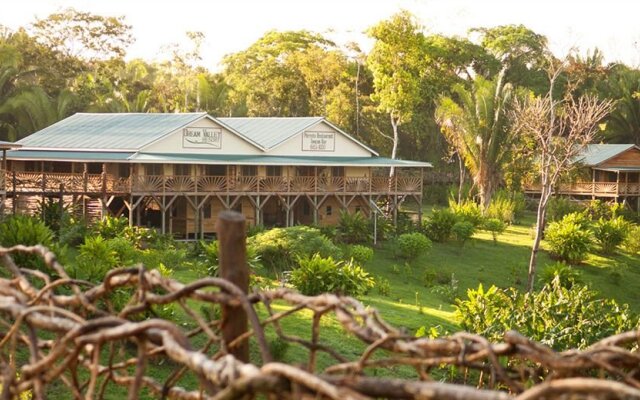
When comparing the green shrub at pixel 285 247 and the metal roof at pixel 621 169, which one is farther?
the metal roof at pixel 621 169

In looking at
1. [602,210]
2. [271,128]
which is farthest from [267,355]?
[602,210]

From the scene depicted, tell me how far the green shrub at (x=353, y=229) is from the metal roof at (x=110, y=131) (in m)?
6.41

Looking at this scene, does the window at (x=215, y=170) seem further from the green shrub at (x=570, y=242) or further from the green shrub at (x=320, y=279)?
the green shrub at (x=320, y=279)

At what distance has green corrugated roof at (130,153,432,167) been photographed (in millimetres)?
33656

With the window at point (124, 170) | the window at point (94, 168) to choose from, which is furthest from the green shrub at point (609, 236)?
the window at point (94, 168)

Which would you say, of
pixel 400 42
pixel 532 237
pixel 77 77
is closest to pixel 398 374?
pixel 532 237

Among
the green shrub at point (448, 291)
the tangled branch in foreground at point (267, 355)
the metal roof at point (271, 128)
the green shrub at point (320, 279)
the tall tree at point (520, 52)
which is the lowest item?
the green shrub at point (448, 291)

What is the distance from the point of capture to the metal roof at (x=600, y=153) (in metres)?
49.3

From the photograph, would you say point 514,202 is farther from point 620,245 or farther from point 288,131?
point 288,131

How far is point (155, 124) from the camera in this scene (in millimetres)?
37344

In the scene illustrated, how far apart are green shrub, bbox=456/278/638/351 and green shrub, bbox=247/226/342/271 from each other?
10.2 metres

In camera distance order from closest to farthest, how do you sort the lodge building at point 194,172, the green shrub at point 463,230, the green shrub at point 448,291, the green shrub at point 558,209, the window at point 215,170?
the green shrub at point 448,291
the lodge building at point 194,172
the green shrub at point 463,230
the window at point 215,170
the green shrub at point 558,209

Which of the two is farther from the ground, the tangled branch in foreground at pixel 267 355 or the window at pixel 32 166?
the window at pixel 32 166

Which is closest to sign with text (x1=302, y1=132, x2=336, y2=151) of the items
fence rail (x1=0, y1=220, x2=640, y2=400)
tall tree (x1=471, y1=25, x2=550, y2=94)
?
tall tree (x1=471, y1=25, x2=550, y2=94)
